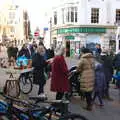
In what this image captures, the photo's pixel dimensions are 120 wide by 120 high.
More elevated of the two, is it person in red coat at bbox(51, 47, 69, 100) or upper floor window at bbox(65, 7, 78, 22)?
upper floor window at bbox(65, 7, 78, 22)

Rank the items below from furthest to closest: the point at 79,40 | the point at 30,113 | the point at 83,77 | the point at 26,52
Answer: the point at 79,40 < the point at 26,52 < the point at 83,77 < the point at 30,113

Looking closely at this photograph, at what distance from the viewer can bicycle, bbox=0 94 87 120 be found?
7.78 meters

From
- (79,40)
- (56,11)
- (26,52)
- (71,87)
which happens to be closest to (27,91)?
(71,87)

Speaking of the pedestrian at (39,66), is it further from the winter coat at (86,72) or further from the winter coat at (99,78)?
the winter coat at (86,72)

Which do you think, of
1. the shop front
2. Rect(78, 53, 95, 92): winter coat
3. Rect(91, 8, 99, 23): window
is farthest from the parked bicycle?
Rect(91, 8, 99, 23): window

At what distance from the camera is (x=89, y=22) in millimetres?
54281

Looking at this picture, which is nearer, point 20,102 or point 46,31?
point 20,102

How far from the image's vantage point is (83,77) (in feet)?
38.5

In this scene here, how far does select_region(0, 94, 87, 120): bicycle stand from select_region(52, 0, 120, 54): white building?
44.9 metres

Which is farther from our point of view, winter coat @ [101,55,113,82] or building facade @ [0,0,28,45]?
building facade @ [0,0,28,45]

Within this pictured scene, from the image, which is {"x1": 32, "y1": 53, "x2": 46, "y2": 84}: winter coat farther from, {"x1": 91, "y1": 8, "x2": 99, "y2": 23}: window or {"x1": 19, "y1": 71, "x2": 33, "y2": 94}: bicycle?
{"x1": 91, "y1": 8, "x2": 99, "y2": 23}: window

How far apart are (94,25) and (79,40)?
2591 mm

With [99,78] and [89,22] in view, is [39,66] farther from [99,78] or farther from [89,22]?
[89,22]

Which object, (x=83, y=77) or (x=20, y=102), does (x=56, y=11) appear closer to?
(x=83, y=77)
